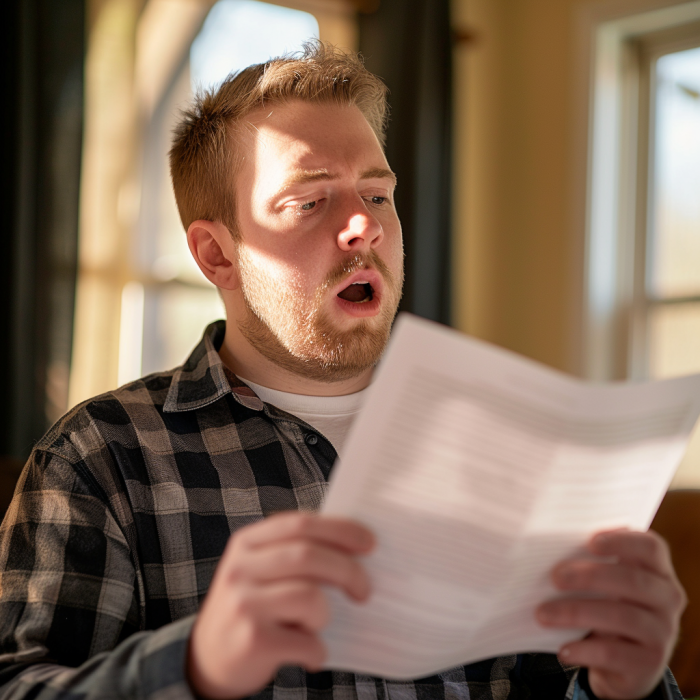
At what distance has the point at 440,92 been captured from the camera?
275cm

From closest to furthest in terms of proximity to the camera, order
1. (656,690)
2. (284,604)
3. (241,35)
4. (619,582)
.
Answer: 1. (284,604)
2. (619,582)
3. (656,690)
4. (241,35)

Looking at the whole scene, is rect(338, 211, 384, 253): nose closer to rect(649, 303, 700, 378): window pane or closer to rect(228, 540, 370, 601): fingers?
rect(228, 540, 370, 601): fingers

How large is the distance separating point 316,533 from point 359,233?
2.34ft

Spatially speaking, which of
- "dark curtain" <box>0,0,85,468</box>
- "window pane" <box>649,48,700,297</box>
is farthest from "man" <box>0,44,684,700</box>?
"window pane" <box>649,48,700,297</box>

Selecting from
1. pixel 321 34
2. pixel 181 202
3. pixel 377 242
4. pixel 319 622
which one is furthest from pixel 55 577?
pixel 321 34

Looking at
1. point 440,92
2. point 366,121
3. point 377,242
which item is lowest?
point 377,242

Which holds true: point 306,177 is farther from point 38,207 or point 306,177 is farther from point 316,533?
point 38,207

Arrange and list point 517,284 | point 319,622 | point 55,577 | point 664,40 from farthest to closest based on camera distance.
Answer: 1. point 517,284
2. point 664,40
3. point 55,577
4. point 319,622

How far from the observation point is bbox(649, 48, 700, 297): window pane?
2.58 m

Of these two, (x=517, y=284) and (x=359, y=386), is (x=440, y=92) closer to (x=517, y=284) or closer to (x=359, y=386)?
(x=517, y=284)

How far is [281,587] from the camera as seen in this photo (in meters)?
0.61

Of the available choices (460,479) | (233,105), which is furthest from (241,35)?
(460,479)

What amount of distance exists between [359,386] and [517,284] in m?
1.71

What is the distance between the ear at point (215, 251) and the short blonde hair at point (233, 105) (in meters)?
0.02
